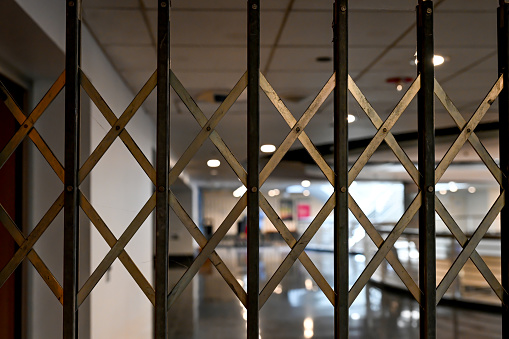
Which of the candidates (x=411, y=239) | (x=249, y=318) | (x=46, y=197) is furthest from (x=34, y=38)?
(x=411, y=239)

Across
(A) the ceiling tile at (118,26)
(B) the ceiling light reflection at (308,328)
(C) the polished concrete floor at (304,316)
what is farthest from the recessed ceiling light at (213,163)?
Answer: (B) the ceiling light reflection at (308,328)

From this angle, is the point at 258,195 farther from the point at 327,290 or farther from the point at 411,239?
the point at 411,239

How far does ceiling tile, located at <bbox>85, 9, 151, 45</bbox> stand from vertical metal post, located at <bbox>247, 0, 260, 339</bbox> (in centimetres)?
125

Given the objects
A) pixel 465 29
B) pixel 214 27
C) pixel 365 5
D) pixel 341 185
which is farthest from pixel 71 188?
pixel 465 29

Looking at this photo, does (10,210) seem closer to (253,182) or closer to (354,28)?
(253,182)

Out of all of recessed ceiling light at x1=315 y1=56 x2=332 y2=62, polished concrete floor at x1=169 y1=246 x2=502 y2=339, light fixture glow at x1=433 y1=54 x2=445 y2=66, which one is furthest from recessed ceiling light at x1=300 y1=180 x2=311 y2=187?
recessed ceiling light at x1=315 y1=56 x2=332 y2=62

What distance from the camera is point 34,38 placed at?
2475 millimetres

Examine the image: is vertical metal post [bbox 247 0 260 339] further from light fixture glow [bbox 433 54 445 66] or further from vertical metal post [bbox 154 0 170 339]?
light fixture glow [bbox 433 54 445 66]

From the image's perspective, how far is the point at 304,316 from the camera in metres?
6.86

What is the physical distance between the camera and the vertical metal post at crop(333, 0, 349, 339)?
1.92 m

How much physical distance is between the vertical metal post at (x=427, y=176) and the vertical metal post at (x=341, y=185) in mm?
278

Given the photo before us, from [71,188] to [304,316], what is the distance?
5.41 meters

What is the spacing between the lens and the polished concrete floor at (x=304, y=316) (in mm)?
5875

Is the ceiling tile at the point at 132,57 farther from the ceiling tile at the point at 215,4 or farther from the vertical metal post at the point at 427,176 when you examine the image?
the vertical metal post at the point at 427,176
